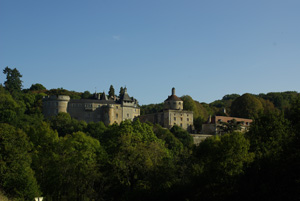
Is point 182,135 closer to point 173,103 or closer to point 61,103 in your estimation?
point 173,103

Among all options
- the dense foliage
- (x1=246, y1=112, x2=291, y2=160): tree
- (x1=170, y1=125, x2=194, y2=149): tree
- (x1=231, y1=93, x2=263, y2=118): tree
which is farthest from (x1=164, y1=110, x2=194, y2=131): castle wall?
(x1=246, y1=112, x2=291, y2=160): tree

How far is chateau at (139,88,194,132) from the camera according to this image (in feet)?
293

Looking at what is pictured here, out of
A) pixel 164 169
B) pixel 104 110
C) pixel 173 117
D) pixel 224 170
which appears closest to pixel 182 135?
pixel 173 117

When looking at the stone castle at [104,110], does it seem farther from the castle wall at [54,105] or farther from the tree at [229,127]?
the tree at [229,127]

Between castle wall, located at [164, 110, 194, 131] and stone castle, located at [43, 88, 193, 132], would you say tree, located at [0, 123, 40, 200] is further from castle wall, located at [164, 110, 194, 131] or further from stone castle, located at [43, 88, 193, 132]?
stone castle, located at [43, 88, 193, 132]

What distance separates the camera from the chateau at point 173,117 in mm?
89375

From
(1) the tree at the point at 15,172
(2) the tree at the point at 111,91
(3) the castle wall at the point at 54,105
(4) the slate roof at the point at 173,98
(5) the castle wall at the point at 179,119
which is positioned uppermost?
(2) the tree at the point at 111,91

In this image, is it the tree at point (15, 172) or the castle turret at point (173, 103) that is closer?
the tree at point (15, 172)

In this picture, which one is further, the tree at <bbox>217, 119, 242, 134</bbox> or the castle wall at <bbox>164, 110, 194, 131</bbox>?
the castle wall at <bbox>164, 110, 194, 131</bbox>

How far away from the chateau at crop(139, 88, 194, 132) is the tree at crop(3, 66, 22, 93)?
3520 cm

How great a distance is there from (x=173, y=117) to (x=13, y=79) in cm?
4386

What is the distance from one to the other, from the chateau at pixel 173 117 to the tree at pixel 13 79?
1386 inches

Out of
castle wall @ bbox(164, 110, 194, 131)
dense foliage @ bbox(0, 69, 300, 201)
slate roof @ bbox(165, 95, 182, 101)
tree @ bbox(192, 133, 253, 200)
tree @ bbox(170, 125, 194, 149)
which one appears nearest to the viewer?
dense foliage @ bbox(0, 69, 300, 201)

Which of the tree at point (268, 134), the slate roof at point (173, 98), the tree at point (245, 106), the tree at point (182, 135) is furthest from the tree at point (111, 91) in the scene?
the tree at point (268, 134)
